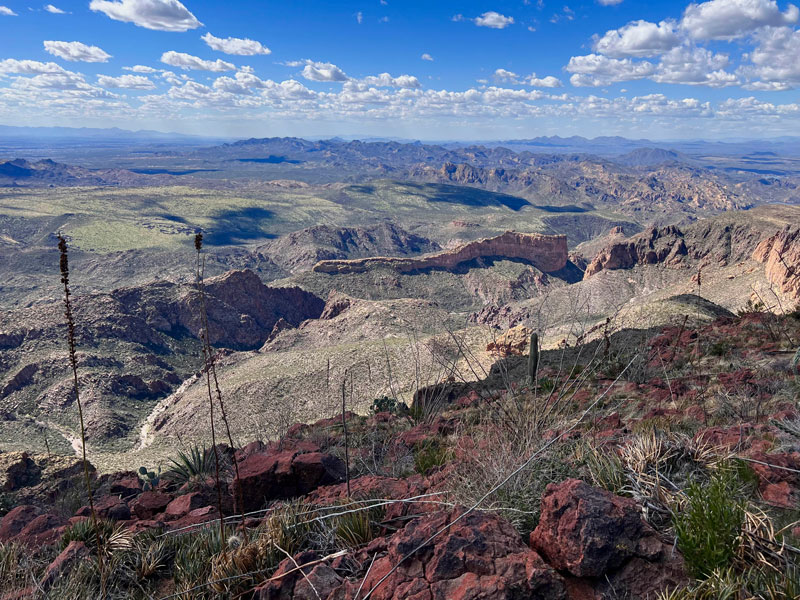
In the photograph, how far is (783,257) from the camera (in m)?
45.0

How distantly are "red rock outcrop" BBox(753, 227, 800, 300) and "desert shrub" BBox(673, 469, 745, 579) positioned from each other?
46.0 meters

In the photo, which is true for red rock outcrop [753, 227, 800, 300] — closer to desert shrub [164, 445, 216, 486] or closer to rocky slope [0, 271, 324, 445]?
desert shrub [164, 445, 216, 486]

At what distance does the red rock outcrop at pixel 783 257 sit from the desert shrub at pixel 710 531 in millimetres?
46046

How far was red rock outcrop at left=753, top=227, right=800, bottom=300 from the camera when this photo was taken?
40.9 metres

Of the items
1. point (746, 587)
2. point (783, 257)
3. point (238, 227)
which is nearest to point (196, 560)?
point (746, 587)

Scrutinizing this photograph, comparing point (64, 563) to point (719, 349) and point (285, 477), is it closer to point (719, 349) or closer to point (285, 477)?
point (285, 477)

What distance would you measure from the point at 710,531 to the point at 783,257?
55007mm

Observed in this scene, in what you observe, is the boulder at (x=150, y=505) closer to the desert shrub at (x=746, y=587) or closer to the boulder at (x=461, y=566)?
the boulder at (x=461, y=566)

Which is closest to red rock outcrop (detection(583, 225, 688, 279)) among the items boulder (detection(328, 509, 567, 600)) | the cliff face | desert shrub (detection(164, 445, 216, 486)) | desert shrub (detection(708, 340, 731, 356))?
the cliff face

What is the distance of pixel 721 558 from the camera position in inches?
98.0

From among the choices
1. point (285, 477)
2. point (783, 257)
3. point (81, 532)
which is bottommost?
point (783, 257)

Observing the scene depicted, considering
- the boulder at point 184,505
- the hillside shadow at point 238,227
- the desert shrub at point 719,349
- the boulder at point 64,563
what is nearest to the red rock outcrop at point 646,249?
the desert shrub at point 719,349

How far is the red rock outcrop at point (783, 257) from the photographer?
4091 cm

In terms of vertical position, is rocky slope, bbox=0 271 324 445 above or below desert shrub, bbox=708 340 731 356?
below
